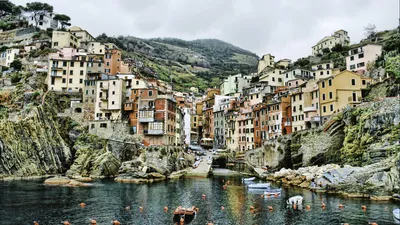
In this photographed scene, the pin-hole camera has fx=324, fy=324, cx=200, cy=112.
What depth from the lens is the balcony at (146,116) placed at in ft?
260

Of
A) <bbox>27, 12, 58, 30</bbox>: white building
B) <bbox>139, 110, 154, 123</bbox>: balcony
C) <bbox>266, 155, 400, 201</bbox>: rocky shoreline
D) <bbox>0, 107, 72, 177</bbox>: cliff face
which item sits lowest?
<bbox>266, 155, 400, 201</bbox>: rocky shoreline

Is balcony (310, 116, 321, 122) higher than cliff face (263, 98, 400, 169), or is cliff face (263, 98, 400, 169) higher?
balcony (310, 116, 321, 122)

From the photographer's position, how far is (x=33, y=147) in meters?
68.8

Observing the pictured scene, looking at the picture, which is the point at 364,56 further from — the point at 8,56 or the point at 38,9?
the point at 38,9

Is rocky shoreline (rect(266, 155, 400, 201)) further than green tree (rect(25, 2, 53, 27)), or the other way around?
green tree (rect(25, 2, 53, 27))

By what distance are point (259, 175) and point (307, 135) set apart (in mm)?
13841

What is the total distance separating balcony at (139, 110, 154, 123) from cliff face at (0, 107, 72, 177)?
1846cm

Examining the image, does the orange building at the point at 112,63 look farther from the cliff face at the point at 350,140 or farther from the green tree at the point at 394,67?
the green tree at the point at 394,67

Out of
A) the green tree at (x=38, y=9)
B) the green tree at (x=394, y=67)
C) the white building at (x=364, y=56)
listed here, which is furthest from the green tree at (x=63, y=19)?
the green tree at (x=394, y=67)

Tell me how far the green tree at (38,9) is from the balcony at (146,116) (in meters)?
84.9

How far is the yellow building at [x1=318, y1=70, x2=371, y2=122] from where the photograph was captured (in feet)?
213

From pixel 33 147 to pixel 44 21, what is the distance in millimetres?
86640

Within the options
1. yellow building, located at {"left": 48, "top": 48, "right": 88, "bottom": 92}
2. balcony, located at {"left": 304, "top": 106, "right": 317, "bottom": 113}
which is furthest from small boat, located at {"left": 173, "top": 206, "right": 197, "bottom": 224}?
yellow building, located at {"left": 48, "top": 48, "right": 88, "bottom": 92}

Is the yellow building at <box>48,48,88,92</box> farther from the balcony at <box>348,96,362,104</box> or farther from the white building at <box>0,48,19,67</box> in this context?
the balcony at <box>348,96,362,104</box>
